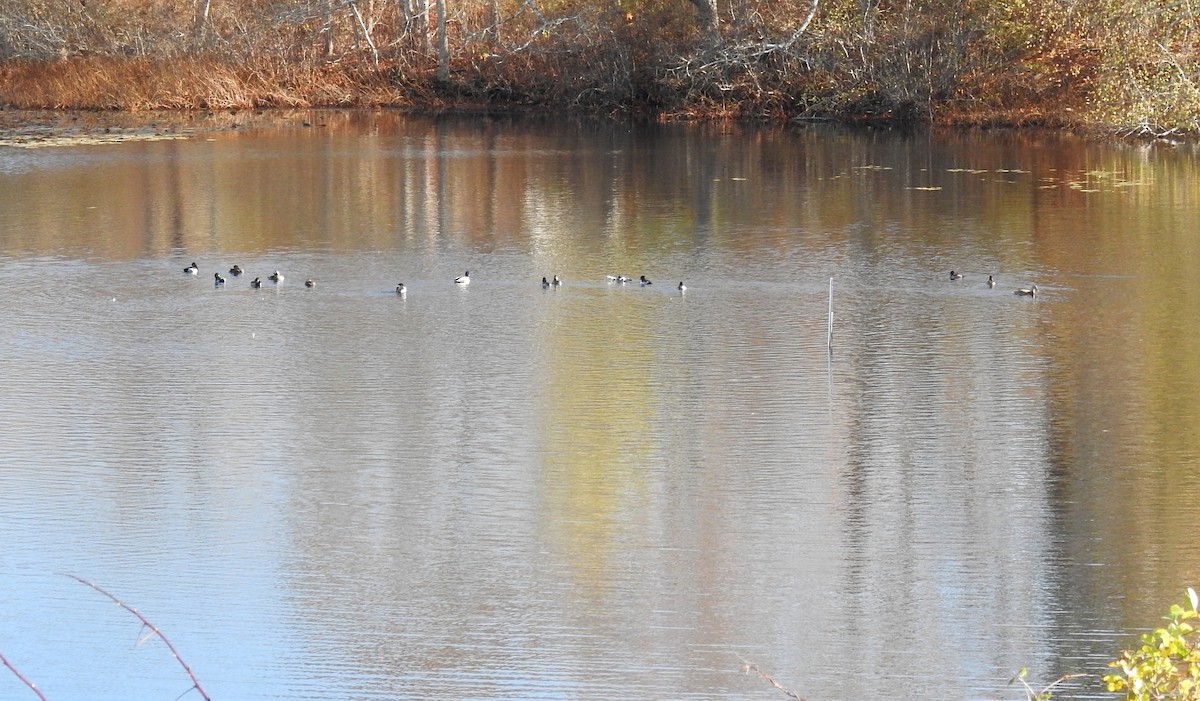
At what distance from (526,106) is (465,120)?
7.37 ft

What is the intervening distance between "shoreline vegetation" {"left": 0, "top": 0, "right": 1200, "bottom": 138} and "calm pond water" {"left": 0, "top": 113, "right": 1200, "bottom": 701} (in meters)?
9.76

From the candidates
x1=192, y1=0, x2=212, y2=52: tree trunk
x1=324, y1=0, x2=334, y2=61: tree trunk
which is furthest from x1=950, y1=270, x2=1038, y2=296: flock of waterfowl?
x1=192, y1=0, x2=212, y2=52: tree trunk

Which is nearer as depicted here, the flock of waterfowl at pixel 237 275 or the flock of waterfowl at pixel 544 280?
the flock of waterfowl at pixel 544 280

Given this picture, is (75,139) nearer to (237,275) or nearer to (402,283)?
(237,275)

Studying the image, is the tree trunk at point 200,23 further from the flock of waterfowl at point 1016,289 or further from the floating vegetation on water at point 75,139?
the flock of waterfowl at point 1016,289

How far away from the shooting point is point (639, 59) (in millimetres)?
31781

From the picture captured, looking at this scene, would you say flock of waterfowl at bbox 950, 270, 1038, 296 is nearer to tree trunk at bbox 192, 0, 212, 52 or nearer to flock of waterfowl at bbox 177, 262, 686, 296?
flock of waterfowl at bbox 177, 262, 686, 296

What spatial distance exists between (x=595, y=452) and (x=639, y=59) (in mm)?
23762

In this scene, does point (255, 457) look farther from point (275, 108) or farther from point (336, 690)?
point (275, 108)

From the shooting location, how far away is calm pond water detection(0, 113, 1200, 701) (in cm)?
644

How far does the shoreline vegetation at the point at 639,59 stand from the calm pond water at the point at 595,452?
32.0 ft

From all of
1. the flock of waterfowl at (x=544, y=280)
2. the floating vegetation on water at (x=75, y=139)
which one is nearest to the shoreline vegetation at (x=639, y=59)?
the floating vegetation on water at (x=75, y=139)

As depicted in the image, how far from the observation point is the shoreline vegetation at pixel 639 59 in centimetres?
2639

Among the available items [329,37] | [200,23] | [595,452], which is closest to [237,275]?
[595,452]
